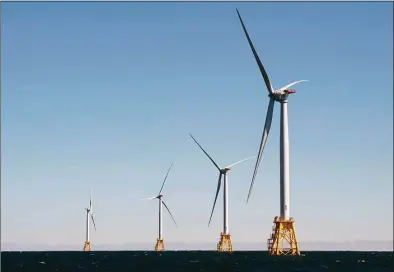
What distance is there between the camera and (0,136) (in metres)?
46.9

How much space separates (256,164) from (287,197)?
11.1 metres

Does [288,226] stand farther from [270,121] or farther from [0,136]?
[0,136]

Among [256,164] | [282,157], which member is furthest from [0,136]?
[282,157]

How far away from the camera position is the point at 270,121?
4862 inches

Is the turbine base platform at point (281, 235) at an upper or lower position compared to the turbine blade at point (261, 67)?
lower

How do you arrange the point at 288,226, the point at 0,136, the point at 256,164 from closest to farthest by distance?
the point at 0,136
the point at 256,164
the point at 288,226

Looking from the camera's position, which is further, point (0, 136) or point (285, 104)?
point (285, 104)

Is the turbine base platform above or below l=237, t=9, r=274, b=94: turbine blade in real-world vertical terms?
below

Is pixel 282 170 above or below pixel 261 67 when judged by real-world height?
below
